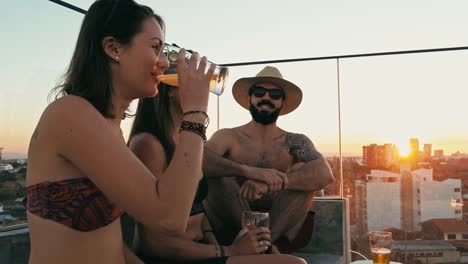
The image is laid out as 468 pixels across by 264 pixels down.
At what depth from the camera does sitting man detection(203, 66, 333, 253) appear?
6.53 ft

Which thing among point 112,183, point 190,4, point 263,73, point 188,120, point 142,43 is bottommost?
point 112,183

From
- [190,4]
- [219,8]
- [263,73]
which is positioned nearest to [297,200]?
[263,73]

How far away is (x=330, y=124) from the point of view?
335 centimetres

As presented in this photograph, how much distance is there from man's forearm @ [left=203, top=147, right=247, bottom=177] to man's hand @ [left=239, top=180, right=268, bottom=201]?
0.14 meters

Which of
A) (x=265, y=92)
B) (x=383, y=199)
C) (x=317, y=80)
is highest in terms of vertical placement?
(x=317, y=80)

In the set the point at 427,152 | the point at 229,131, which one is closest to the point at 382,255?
the point at 229,131

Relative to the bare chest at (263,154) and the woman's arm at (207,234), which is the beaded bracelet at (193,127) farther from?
the bare chest at (263,154)

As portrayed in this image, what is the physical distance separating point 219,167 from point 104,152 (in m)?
1.30

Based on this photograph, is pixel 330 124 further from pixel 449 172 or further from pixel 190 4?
pixel 190 4

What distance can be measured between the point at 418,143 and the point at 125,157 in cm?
380

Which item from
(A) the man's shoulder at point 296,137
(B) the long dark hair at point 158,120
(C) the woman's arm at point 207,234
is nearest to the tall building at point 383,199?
(A) the man's shoulder at point 296,137

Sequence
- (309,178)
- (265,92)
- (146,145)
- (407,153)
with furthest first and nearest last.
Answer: (407,153) < (265,92) < (309,178) < (146,145)

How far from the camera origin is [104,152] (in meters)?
0.83

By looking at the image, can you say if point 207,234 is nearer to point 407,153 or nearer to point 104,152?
point 104,152
